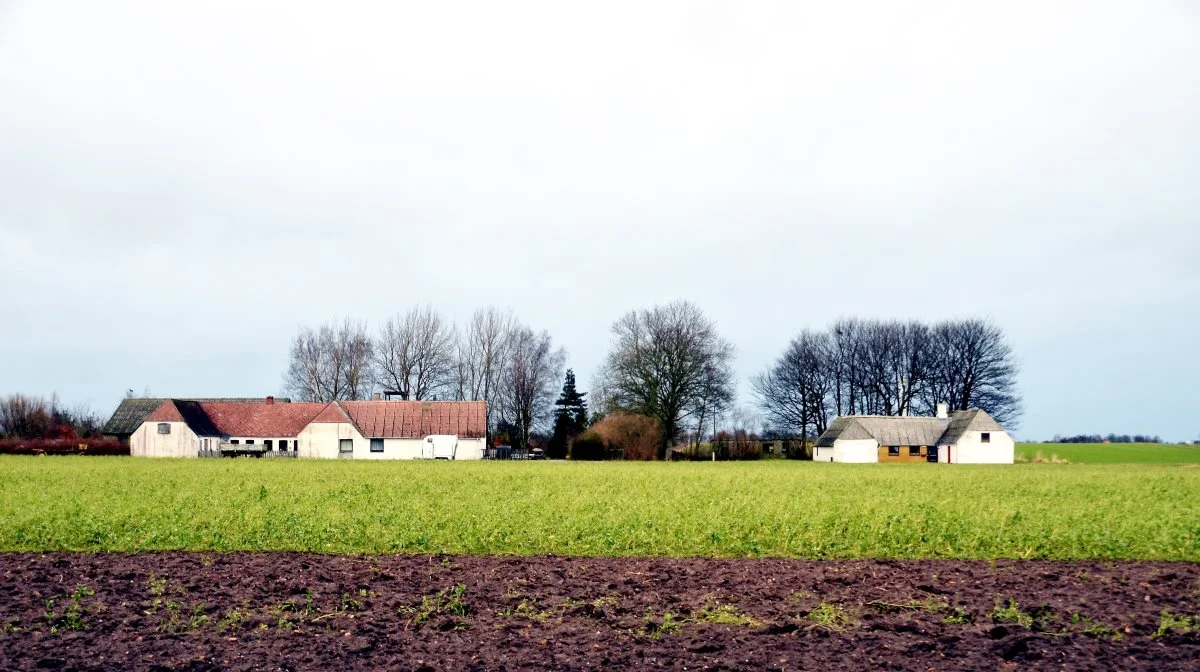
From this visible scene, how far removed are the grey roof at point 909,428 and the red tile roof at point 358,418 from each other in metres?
33.3

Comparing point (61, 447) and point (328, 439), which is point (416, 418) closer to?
point (328, 439)

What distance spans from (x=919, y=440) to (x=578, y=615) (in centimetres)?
8180

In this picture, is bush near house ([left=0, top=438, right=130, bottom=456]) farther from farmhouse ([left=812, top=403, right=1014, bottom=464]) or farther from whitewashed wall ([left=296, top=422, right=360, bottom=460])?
farmhouse ([left=812, top=403, right=1014, bottom=464])

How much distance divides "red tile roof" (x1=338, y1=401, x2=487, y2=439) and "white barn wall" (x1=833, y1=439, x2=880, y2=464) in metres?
32.4

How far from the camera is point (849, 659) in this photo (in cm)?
950

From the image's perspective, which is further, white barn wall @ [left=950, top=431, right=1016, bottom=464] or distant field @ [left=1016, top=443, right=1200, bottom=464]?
distant field @ [left=1016, top=443, right=1200, bottom=464]

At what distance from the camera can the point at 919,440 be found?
284 feet

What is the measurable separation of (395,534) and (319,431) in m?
65.5

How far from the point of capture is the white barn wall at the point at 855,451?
8200 centimetres

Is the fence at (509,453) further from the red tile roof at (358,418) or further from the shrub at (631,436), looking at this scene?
the shrub at (631,436)

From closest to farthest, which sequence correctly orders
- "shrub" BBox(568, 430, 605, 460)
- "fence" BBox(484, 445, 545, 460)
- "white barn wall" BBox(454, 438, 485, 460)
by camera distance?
1. "shrub" BBox(568, 430, 605, 460)
2. "white barn wall" BBox(454, 438, 485, 460)
3. "fence" BBox(484, 445, 545, 460)

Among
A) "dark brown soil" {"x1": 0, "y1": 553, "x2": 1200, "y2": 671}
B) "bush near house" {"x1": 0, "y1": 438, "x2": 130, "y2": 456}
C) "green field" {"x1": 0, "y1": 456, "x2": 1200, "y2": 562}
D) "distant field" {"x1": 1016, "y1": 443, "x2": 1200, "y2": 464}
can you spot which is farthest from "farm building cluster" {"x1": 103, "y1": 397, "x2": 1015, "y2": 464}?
"dark brown soil" {"x1": 0, "y1": 553, "x2": 1200, "y2": 671}

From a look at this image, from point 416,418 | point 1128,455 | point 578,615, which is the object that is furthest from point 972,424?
point 578,615

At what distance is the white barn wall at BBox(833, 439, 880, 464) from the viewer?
82.0m
